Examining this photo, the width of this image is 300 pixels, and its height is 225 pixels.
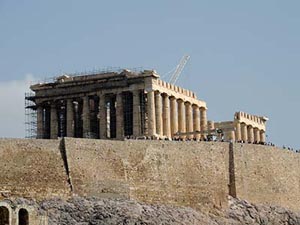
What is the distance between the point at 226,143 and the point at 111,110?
44.3 ft

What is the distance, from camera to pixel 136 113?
245 ft

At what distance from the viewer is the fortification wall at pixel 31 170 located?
54.1 metres

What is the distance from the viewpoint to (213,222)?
61906 mm

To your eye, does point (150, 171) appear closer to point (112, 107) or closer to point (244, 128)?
point (112, 107)

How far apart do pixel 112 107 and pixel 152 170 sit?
56.0 ft

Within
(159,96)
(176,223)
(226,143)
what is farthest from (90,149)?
(159,96)

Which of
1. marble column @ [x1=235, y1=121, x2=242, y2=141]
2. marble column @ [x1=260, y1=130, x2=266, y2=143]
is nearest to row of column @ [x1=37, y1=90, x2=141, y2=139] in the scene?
marble column @ [x1=235, y1=121, x2=242, y2=141]

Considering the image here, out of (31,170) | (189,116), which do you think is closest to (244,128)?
(189,116)

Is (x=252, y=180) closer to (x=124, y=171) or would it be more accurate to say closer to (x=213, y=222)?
(x=213, y=222)

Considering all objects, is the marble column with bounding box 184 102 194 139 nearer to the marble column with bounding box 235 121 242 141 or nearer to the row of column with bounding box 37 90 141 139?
the row of column with bounding box 37 90 141 139

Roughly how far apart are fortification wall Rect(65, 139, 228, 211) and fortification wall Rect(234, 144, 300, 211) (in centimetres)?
148

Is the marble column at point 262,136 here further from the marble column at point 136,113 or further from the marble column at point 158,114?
the marble column at point 136,113

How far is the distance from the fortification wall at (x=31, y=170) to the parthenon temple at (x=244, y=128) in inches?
1147

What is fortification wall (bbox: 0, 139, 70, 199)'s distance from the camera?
54.1m
